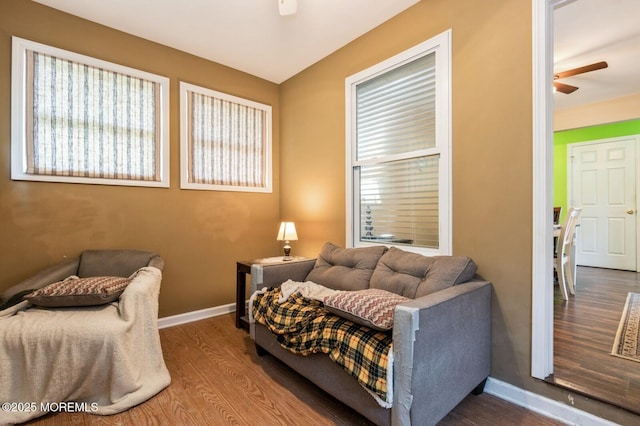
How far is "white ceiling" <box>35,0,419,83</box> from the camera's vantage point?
2408 mm

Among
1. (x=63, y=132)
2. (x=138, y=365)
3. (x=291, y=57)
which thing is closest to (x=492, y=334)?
(x=138, y=365)

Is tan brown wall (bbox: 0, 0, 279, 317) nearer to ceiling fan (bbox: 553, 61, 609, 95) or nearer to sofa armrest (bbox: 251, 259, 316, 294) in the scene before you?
sofa armrest (bbox: 251, 259, 316, 294)

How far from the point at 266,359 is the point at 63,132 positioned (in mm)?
2625

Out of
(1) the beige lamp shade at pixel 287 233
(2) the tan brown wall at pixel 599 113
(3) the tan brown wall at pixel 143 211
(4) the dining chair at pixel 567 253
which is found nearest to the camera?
(3) the tan brown wall at pixel 143 211

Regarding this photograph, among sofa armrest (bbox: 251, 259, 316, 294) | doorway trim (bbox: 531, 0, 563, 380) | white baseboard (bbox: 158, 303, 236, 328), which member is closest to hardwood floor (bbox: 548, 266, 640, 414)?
doorway trim (bbox: 531, 0, 563, 380)

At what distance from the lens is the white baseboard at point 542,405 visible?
1.53 metres

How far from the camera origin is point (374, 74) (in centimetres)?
267

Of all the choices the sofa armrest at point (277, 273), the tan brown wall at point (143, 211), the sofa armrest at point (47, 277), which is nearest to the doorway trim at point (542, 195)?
the sofa armrest at point (277, 273)

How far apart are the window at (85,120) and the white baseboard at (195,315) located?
4.61 ft

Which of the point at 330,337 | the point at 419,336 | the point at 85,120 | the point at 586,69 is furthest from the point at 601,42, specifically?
the point at 85,120

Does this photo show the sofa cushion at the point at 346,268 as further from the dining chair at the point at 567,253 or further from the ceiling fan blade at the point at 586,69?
the ceiling fan blade at the point at 586,69

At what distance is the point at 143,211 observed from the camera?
289 cm

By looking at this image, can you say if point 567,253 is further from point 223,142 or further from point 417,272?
point 223,142

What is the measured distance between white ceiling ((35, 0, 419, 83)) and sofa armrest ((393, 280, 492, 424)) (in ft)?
7.77
